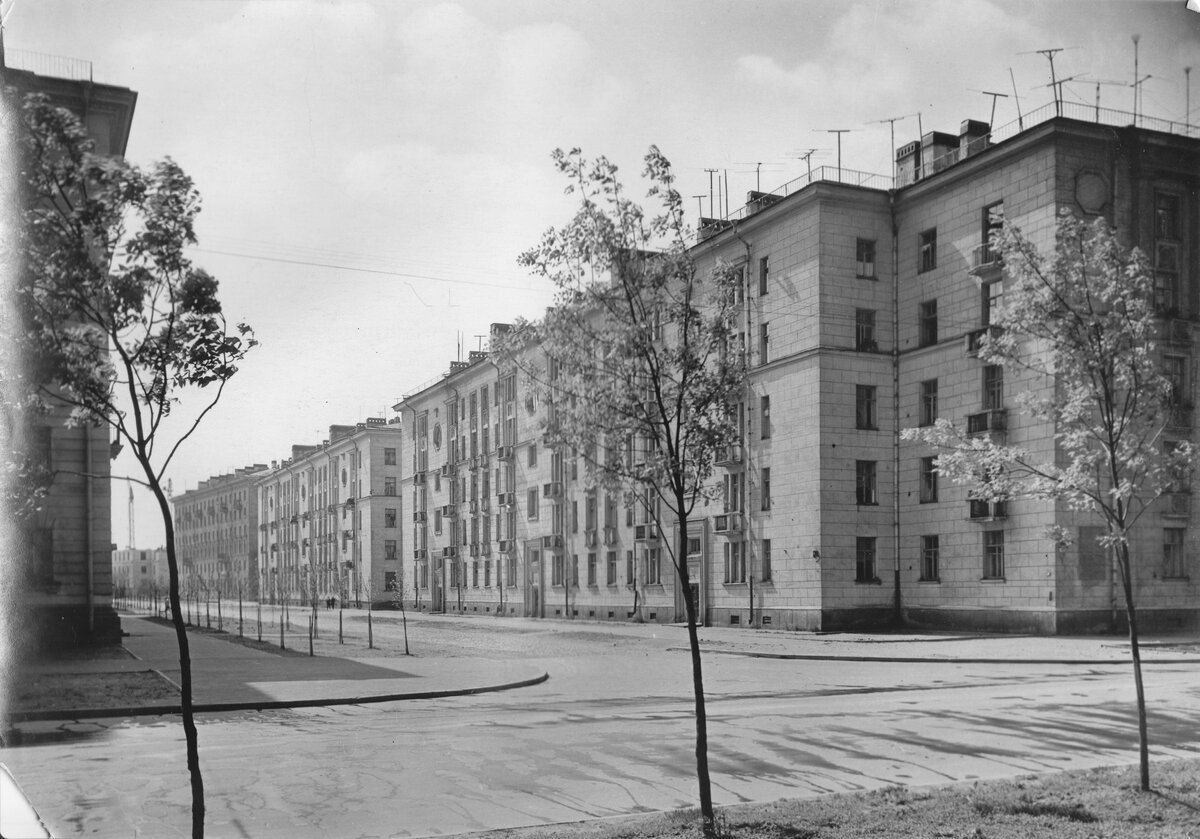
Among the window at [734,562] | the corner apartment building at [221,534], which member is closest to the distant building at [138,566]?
the corner apartment building at [221,534]

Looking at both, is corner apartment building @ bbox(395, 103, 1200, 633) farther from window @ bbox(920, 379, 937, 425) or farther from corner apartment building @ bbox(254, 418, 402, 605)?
corner apartment building @ bbox(254, 418, 402, 605)

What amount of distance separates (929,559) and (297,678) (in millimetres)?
24675

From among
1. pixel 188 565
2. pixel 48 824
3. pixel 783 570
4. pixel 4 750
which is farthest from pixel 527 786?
pixel 188 565

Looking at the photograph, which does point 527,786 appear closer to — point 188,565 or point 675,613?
point 675,613

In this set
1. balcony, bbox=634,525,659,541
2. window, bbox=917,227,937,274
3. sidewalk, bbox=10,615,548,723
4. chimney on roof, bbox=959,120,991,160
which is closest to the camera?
sidewalk, bbox=10,615,548,723

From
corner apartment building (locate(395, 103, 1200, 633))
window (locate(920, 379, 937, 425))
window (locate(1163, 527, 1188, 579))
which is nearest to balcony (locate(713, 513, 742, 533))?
corner apartment building (locate(395, 103, 1200, 633))

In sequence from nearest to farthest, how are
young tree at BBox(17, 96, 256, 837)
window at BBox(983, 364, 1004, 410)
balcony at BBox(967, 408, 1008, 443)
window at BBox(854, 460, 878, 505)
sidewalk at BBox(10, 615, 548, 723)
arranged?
young tree at BBox(17, 96, 256, 837) → sidewalk at BBox(10, 615, 548, 723) → balcony at BBox(967, 408, 1008, 443) → window at BBox(983, 364, 1004, 410) → window at BBox(854, 460, 878, 505)

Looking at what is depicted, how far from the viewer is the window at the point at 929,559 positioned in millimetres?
38469

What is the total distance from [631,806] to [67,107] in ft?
22.8

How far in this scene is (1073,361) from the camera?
10.3 meters

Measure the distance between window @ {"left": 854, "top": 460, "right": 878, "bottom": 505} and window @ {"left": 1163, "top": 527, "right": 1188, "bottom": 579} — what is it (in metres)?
9.77

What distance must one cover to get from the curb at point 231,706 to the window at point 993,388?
22.4 m

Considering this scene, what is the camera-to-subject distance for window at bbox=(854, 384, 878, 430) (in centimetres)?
4016

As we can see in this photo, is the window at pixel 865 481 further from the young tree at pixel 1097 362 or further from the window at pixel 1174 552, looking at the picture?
the young tree at pixel 1097 362
